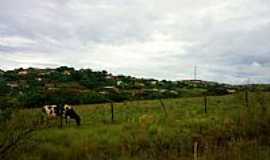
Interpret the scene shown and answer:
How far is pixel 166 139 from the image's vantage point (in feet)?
69.6

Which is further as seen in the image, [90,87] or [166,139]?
[90,87]

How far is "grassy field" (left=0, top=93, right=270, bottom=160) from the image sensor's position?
16797 mm

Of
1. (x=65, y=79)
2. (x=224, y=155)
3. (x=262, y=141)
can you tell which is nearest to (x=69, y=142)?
(x=224, y=155)

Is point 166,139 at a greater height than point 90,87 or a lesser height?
lesser

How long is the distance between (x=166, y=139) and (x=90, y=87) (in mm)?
54043

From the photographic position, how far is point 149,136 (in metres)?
21.3

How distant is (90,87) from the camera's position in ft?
244

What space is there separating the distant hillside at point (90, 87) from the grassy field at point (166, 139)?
2.64m

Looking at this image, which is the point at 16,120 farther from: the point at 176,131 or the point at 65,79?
the point at 65,79

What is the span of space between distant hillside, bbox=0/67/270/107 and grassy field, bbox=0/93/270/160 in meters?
2.64

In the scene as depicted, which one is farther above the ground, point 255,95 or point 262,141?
point 255,95

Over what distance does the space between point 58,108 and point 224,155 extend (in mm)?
17705

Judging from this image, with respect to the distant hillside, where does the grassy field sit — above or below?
below

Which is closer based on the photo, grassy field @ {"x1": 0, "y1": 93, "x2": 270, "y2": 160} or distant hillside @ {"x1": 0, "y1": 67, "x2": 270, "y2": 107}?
grassy field @ {"x1": 0, "y1": 93, "x2": 270, "y2": 160}
